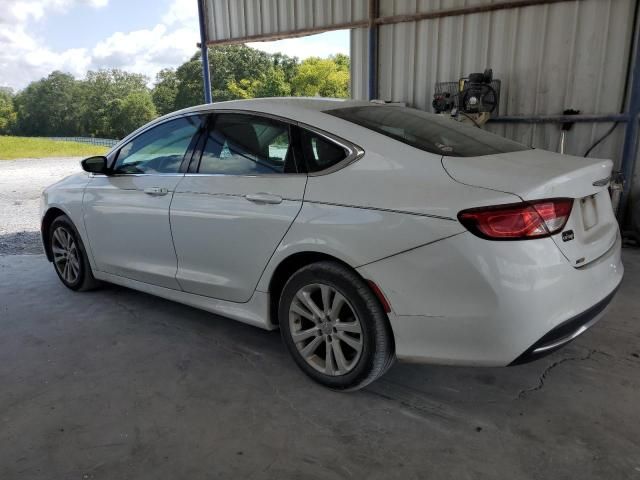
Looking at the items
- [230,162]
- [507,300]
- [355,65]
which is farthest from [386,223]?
[355,65]

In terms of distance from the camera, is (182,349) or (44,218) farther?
(44,218)

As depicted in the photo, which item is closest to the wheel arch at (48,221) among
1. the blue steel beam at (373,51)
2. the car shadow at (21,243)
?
the car shadow at (21,243)

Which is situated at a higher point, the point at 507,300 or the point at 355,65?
the point at 355,65

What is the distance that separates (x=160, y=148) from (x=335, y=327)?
73.7 inches

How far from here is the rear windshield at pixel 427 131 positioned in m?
2.49

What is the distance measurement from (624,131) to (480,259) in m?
4.78

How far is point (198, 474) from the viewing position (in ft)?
6.86

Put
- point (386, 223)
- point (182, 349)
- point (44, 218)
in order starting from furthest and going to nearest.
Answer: point (44, 218) < point (182, 349) < point (386, 223)

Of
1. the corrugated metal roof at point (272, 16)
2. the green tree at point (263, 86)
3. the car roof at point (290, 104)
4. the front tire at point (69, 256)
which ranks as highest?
the green tree at point (263, 86)

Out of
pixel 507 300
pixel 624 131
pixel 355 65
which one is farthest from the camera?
pixel 355 65

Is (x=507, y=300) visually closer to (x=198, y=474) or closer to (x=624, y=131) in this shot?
(x=198, y=474)

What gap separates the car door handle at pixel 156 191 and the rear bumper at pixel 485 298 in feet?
5.16

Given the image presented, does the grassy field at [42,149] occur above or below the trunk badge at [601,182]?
below

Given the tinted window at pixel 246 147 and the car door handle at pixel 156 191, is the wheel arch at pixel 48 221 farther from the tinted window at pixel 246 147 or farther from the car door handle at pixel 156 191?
the tinted window at pixel 246 147
